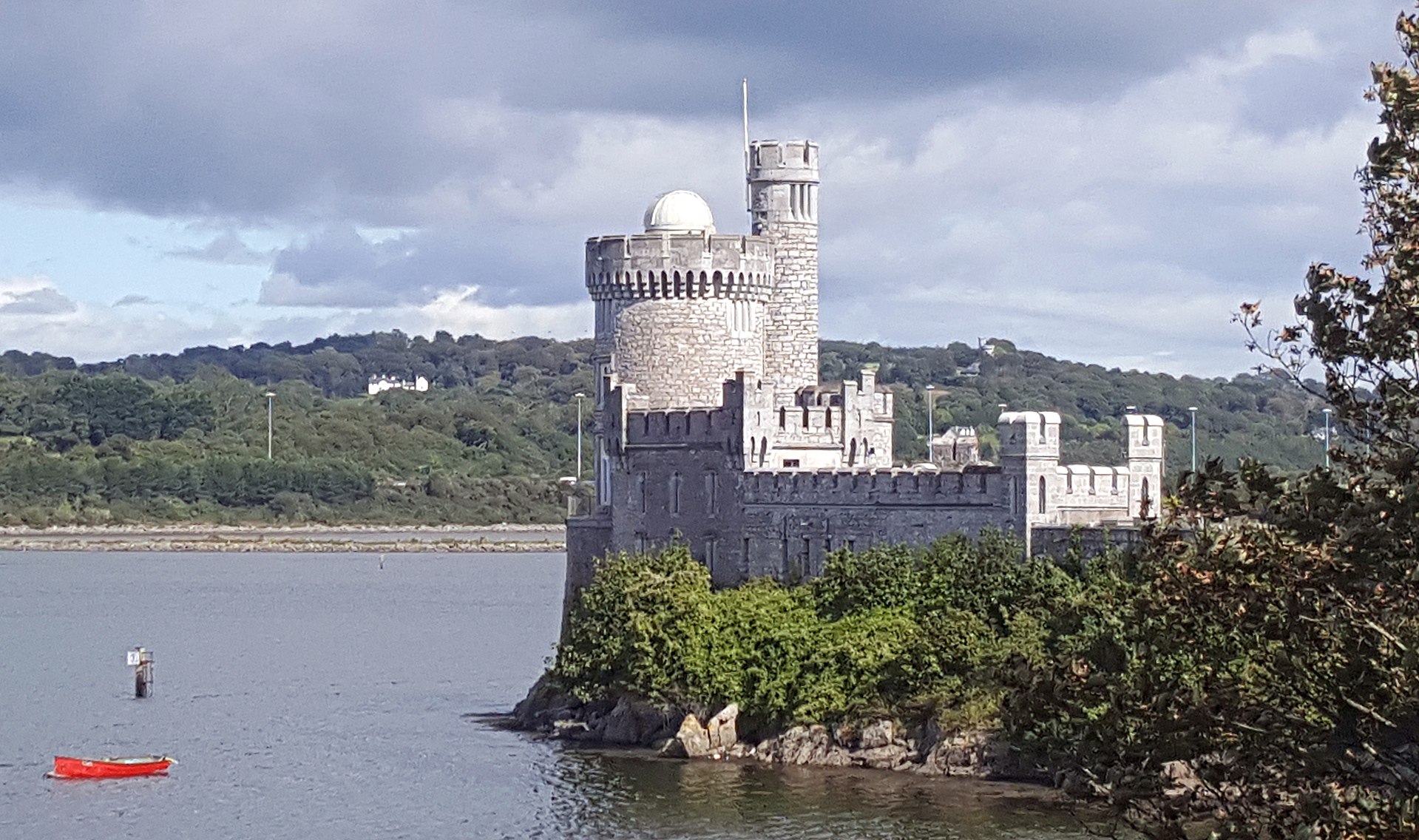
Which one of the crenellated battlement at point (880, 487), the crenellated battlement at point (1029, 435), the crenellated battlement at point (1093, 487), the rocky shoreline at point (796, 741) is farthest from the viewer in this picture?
the crenellated battlement at point (880, 487)

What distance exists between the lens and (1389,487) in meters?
19.3

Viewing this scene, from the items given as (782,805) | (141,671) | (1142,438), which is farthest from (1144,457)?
(141,671)

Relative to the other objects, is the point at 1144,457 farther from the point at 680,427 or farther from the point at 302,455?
the point at 302,455

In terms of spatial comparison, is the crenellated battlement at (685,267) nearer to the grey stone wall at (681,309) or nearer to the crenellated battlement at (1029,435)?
the grey stone wall at (681,309)

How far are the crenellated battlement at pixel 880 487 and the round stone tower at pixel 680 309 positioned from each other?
2.97m

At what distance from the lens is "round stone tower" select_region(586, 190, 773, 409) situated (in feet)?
180

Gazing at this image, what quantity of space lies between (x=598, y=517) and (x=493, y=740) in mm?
5523

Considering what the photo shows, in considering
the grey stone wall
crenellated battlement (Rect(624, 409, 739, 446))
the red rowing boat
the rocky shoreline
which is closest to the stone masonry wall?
the grey stone wall

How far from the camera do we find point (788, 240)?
188 feet

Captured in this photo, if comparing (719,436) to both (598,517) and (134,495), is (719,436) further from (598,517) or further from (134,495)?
(134,495)

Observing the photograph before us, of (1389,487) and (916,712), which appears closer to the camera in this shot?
(1389,487)

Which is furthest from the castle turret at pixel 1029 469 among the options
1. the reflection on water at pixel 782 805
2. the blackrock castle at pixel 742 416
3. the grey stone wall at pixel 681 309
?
the grey stone wall at pixel 681 309

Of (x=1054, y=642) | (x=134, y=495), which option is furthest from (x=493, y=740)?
(x=134, y=495)

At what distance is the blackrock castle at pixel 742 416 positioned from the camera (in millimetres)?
51594
